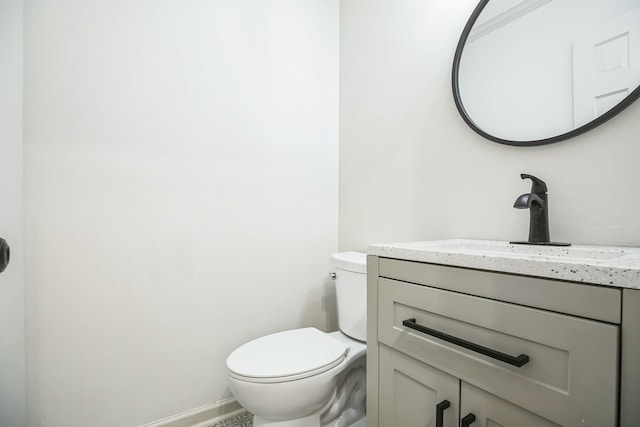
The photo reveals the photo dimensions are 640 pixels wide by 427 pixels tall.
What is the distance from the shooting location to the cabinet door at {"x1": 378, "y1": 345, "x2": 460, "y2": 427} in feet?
2.14

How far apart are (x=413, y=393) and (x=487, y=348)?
0.86ft

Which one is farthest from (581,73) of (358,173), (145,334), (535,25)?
(145,334)

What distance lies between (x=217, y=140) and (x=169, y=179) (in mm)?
292

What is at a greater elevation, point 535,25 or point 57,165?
point 535,25

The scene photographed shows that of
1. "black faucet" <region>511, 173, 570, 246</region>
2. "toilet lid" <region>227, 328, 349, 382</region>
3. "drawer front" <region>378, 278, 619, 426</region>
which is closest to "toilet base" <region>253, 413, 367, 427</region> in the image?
"toilet lid" <region>227, 328, 349, 382</region>

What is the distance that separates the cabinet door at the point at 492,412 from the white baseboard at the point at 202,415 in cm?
119

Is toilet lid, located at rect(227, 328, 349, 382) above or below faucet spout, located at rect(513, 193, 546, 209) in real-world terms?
below

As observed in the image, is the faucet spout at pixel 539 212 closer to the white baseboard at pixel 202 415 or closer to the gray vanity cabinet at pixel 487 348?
the gray vanity cabinet at pixel 487 348

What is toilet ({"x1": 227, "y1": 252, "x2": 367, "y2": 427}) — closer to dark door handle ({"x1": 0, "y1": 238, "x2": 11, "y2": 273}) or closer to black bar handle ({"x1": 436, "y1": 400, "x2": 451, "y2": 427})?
black bar handle ({"x1": 436, "y1": 400, "x2": 451, "y2": 427})

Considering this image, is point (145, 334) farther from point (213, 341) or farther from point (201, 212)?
point (201, 212)

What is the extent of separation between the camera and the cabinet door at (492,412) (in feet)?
1.74

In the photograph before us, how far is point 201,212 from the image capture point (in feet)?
4.47

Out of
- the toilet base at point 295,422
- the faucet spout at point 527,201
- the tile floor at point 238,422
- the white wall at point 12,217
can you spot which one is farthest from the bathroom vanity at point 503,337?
the white wall at point 12,217


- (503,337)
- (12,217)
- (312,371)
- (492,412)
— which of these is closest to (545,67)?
(503,337)
